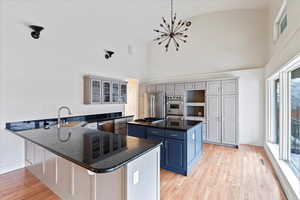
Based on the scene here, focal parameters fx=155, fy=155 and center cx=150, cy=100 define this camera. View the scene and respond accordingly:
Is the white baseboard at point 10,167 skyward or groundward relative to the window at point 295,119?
groundward

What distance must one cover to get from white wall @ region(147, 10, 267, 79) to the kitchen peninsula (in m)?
4.73

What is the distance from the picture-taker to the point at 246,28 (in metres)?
4.97

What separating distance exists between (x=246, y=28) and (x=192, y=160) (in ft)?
15.1

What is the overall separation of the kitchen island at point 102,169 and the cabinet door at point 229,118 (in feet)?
11.7

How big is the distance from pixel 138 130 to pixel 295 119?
273cm

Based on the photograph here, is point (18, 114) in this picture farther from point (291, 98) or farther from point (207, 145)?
point (291, 98)

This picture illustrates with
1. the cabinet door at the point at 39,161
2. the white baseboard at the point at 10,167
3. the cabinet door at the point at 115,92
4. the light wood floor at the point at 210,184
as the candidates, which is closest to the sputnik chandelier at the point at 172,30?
the cabinet door at the point at 115,92

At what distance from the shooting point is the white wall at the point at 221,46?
15.8 ft

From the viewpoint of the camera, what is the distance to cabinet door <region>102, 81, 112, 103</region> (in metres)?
4.74

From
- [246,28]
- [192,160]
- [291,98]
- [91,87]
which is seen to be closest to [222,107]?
[291,98]

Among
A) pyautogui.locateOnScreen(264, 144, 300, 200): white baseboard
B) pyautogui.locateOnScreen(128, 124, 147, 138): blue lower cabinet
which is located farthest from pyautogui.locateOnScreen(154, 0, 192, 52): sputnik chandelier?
pyautogui.locateOnScreen(264, 144, 300, 200): white baseboard

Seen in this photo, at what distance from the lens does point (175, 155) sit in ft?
9.23

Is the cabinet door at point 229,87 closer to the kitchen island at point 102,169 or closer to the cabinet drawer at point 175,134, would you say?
the cabinet drawer at point 175,134

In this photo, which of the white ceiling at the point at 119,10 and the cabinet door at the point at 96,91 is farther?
the cabinet door at the point at 96,91
